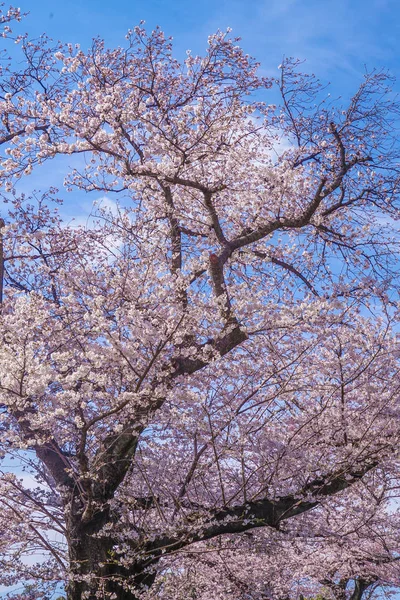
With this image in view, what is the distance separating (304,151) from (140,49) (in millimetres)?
3337

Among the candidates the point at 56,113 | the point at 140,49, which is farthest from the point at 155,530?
the point at 140,49

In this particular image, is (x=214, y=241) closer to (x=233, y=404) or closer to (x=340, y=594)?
(x=233, y=404)

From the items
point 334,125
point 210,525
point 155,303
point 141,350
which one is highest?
point 334,125

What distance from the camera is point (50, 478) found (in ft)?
30.9

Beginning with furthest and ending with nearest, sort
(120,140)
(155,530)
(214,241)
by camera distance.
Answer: (214,241) → (120,140) → (155,530)

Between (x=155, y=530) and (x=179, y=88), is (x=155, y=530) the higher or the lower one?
the lower one

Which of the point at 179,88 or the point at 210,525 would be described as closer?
the point at 210,525

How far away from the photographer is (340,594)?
52.5 feet

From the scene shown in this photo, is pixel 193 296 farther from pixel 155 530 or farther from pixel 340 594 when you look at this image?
pixel 340 594

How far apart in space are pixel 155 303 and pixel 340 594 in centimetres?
1138

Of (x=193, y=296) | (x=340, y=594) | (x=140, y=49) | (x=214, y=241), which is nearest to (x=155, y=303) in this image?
(x=193, y=296)

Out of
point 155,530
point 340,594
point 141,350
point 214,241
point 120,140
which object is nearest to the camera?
point 155,530

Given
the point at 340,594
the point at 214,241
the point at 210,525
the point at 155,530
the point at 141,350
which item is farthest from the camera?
the point at 340,594

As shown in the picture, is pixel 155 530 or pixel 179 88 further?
pixel 179 88
